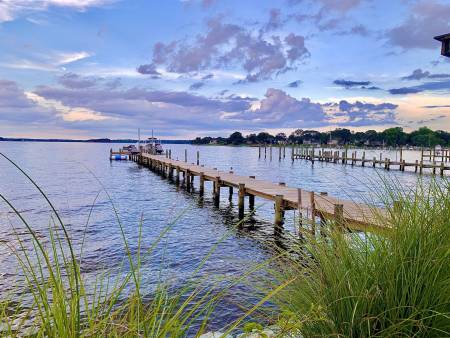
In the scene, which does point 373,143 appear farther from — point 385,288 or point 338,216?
point 385,288

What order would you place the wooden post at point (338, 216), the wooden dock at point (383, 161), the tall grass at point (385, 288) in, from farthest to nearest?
the wooden dock at point (383, 161)
the wooden post at point (338, 216)
the tall grass at point (385, 288)

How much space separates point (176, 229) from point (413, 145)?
167 m

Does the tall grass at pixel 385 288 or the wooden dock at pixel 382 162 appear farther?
the wooden dock at pixel 382 162

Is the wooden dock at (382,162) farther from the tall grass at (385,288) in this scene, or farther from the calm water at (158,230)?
the tall grass at (385,288)

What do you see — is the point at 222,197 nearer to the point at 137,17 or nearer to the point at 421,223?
the point at 137,17

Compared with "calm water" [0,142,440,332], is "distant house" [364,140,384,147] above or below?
above

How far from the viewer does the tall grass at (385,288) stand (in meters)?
2.66

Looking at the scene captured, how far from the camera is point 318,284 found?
3.00 m

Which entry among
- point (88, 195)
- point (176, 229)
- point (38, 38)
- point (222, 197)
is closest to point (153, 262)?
point (176, 229)

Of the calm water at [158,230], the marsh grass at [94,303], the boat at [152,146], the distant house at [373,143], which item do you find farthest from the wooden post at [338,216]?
the distant house at [373,143]

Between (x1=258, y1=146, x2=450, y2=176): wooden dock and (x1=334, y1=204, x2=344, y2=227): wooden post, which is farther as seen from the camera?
(x1=258, y1=146, x2=450, y2=176): wooden dock

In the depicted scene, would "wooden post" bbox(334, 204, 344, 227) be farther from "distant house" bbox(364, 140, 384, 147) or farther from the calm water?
"distant house" bbox(364, 140, 384, 147)

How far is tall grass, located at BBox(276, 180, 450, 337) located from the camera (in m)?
2.66

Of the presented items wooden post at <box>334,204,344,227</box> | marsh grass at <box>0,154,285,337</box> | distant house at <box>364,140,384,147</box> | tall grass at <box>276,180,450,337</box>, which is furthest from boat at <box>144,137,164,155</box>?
distant house at <box>364,140,384,147</box>
